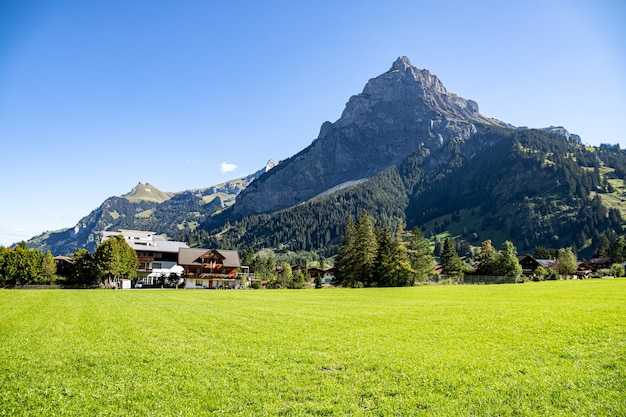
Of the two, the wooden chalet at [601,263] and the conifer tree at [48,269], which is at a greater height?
the conifer tree at [48,269]

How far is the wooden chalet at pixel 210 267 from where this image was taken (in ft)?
332

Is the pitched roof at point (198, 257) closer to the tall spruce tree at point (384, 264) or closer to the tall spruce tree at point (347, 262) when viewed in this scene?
the tall spruce tree at point (347, 262)

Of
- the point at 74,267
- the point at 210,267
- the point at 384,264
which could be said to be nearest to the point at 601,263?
the point at 384,264

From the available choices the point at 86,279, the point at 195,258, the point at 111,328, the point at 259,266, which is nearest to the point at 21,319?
the point at 111,328

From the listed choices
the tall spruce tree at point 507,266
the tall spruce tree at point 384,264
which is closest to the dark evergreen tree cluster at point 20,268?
the tall spruce tree at point 384,264

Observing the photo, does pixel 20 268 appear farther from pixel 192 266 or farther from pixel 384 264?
pixel 384 264

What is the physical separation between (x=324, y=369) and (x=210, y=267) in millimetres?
99393

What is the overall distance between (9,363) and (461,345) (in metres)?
18.5

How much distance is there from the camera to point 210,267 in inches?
4213

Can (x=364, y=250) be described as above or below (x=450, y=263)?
above

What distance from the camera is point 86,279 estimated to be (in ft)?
269

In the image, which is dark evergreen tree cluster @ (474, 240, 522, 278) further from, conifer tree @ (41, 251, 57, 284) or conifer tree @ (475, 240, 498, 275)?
conifer tree @ (41, 251, 57, 284)

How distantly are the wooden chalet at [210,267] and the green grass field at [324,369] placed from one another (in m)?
81.1

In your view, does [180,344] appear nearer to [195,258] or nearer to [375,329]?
→ [375,329]
